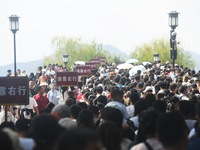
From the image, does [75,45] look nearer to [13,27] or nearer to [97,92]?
[13,27]

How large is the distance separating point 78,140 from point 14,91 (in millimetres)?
10163

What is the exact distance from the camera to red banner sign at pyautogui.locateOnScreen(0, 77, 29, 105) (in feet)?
52.0

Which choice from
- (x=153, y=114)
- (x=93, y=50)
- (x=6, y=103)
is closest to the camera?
(x=153, y=114)

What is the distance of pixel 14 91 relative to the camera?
15977 mm

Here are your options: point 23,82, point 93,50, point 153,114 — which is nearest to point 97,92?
point 23,82

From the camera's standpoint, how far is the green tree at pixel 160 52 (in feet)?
299

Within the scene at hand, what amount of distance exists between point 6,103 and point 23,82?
626 millimetres

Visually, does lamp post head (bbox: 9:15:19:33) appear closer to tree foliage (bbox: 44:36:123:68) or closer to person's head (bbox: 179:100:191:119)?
person's head (bbox: 179:100:191:119)

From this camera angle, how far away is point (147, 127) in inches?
354

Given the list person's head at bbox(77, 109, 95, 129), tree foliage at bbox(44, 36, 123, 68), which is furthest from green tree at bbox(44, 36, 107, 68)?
person's head at bbox(77, 109, 95, 129)

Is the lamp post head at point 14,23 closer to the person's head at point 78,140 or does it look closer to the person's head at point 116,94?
the person's head at point 116,94

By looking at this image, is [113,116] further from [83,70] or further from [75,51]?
[75,51]

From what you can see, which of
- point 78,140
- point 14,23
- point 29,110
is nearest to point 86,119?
point 78,140

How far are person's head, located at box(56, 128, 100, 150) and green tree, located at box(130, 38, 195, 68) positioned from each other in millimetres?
82739
